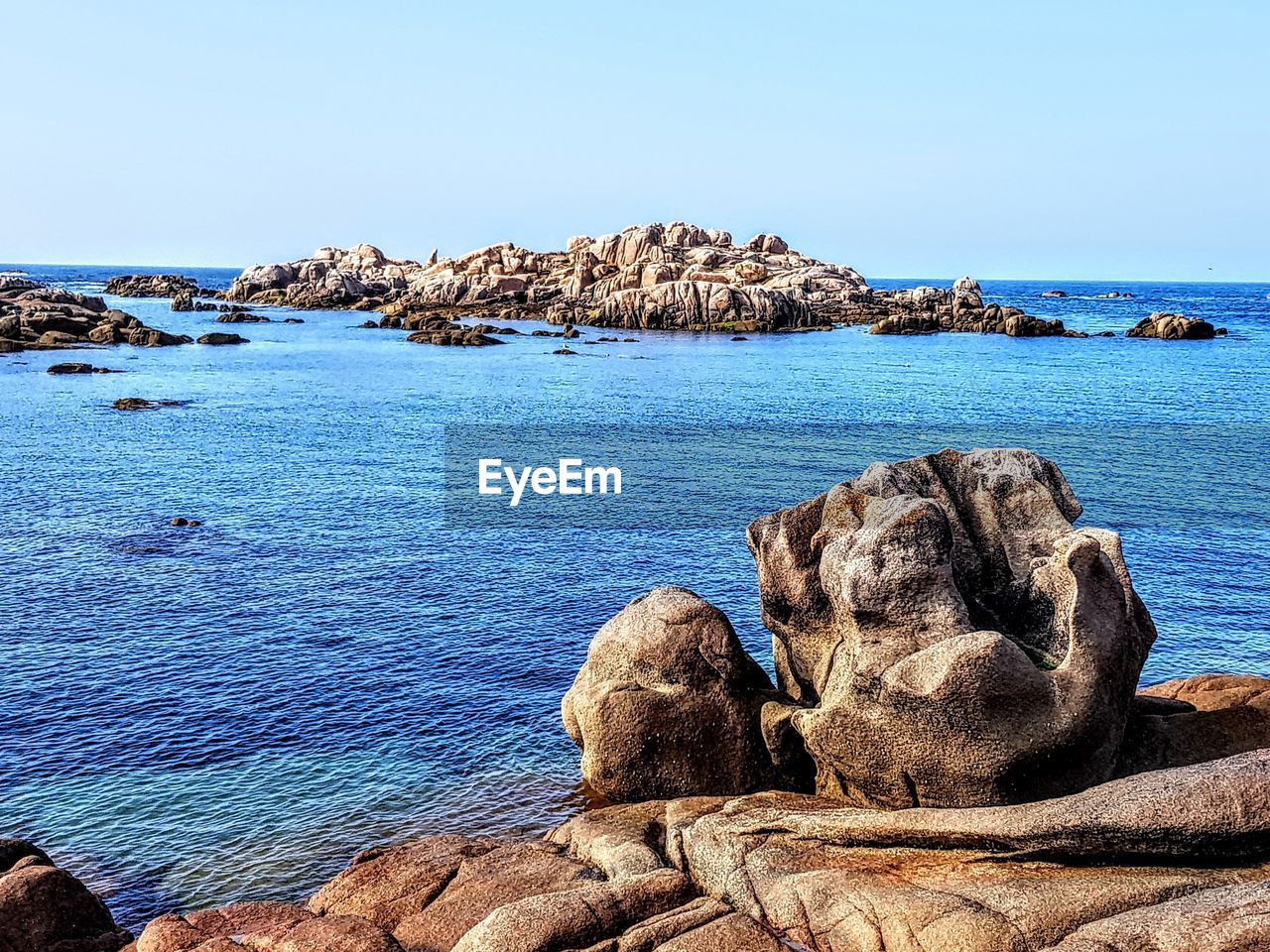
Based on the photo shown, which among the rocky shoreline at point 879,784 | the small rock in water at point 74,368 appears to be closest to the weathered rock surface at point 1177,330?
the small rock in water at point 74,368

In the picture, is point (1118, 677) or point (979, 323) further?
point (979, 323)

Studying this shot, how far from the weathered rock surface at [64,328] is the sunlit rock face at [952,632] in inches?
4737

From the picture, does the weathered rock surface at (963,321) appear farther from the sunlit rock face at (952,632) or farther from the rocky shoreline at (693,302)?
the sunlit rock face at (952,632)

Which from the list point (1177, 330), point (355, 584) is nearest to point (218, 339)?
point (355, 584)

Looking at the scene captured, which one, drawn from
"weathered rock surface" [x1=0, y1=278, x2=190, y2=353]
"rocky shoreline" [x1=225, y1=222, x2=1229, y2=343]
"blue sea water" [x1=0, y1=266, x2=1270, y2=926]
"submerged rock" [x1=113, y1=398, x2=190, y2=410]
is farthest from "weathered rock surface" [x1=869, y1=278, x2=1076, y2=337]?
"submerged rock" [x1=113, y1=398, x2=190, y2=410]

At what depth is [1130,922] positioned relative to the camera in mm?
13352

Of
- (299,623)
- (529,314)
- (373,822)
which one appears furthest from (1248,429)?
(529,314)

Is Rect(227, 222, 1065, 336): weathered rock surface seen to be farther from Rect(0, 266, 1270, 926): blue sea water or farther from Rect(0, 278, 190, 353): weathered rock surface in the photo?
Rect(0, 266, 1270, 926): blue sea water

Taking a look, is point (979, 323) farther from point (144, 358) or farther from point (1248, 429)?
point (144, 358)

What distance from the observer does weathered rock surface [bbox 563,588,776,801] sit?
21.2 meters

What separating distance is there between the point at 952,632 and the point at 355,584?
24.7m

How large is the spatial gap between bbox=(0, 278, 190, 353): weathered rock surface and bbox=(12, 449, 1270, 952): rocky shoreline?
390 feet

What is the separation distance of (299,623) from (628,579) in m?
10.9

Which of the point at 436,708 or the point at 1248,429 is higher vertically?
the point at 1248,429
